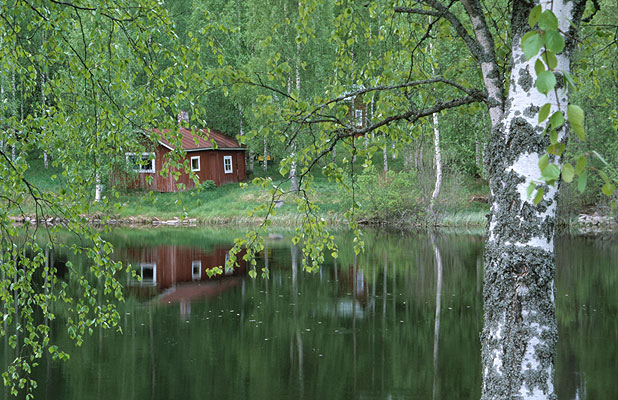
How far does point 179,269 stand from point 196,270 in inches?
24.2

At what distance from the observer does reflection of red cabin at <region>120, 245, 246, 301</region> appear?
1838 cm

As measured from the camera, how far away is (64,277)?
19828mm

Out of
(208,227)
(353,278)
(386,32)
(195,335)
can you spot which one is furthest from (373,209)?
(386,32)

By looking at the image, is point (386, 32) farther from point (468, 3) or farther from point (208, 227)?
point (208, 227)

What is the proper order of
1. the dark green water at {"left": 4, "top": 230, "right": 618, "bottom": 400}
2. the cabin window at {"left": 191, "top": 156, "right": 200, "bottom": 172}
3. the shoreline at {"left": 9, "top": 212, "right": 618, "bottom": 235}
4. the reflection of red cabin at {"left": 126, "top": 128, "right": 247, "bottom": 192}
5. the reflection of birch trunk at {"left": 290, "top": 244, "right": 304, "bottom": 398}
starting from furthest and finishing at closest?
the cabin window at {"left": 191, "top": 156, "right": 200, "bottom": 172}, the reflection of red cabin at {"left": 126, "top": 128, "right": 247, "bottom": 192}, the shoreline at {"left": 9, "top": 212, "right": 618, "bottom": 235}, the reflection of birch trunk at {"left": 290, "top": 244, "right": 304, "bottom": 398}, the dark green water at {"left": 4, "top": 230, "right": 618, "bottom": 400}

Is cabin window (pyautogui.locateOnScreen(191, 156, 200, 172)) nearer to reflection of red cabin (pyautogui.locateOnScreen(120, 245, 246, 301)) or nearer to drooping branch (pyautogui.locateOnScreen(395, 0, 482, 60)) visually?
reflection of red cabin (pyautogui.locateOnScreen(120, 245, 246, 301))

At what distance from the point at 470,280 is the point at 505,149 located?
50.6ft

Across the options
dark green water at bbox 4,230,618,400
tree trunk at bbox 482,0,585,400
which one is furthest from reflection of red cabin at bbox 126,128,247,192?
tree trunk at bbox 482,0,585,400

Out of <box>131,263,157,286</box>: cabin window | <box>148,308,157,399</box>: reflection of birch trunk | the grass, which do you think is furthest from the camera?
the grass

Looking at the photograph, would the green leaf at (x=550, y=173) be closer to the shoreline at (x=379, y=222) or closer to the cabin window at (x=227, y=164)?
the shoreline at (x=379, y=222)

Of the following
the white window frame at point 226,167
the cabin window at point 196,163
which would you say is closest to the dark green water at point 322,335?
the cabin window at point 196,163

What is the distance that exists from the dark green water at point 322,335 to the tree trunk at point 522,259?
21.0ft

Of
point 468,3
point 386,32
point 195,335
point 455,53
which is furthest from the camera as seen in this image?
point 455,53

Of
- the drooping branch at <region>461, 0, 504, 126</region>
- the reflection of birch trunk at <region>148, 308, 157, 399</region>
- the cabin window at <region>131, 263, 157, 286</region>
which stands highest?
the drooping branch at <region>461, 0, 504, 126</region>
